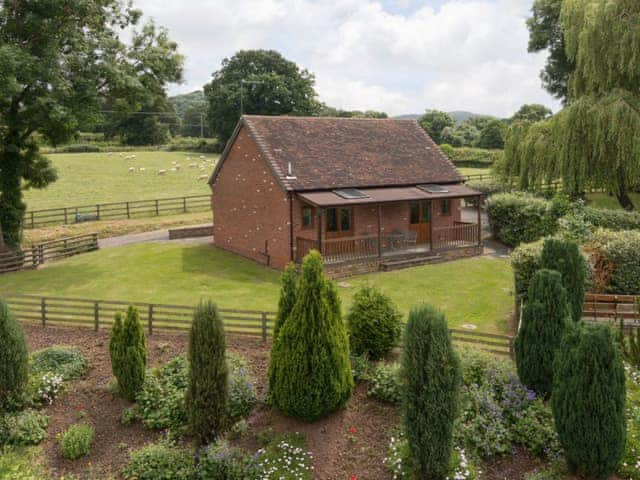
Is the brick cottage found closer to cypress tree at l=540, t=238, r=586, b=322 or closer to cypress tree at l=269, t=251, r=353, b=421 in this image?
cypress tree at l=540, t=238, r=586, b=322

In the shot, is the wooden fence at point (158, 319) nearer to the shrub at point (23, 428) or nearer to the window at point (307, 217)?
the shrub at point (23, 428)

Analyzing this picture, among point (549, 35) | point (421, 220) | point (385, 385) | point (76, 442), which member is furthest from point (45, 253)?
point (549, 35)

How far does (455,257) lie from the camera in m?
25.6

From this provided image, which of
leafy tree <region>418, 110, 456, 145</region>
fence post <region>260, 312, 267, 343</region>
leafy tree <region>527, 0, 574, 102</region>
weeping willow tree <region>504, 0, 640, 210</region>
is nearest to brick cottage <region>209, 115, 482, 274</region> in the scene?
weeping willow tree <region>504, 0, 640, 210</region>

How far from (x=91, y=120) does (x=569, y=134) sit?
2142 centimetres

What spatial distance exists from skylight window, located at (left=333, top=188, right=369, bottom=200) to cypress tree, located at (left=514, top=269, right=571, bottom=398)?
11.9 meters

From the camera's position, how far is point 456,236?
26.3 metres

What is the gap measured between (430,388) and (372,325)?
3.93m

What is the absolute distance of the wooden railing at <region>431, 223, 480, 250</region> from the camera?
25892 mm

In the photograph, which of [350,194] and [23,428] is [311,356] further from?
[350,194]

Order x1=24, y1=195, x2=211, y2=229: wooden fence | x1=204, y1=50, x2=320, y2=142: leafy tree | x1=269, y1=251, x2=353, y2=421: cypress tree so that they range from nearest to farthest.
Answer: x1=269, y1=251, x2=353, y2=421: cypress tree
x1=24, y1=195, x2=211, y2=229: wooden fence
x1=204, y1=50, x2=320, y2=142: leafy tree

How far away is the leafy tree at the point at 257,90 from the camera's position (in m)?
68.1

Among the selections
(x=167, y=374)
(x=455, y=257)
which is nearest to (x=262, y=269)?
(x=455, y=257)

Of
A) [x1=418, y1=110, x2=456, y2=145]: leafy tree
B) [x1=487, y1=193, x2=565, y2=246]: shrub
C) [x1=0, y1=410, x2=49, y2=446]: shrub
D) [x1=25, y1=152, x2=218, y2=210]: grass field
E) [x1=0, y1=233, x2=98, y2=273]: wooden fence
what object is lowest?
[x1=0, y1=410, x2=49, y2=446]: shrub
